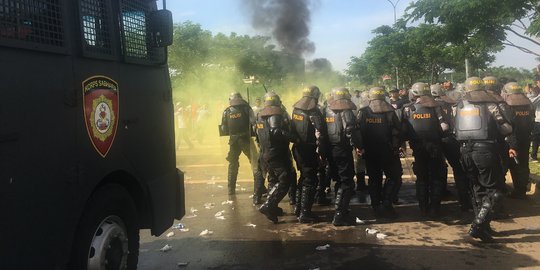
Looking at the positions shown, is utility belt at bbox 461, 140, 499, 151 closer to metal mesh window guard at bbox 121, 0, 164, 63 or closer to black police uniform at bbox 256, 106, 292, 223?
black police uniform at bbox 256, 106, 292, 223

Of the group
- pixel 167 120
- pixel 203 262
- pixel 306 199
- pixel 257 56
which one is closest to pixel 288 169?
pixel 306 199

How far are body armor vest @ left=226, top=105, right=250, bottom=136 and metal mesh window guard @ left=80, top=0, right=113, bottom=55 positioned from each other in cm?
460

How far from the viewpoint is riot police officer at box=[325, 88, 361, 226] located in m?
6.10

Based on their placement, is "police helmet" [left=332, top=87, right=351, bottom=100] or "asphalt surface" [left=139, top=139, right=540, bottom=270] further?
"police helmet" [left=332, top=87, right=351, bottom=100]

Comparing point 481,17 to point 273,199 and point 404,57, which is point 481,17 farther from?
point 404,57

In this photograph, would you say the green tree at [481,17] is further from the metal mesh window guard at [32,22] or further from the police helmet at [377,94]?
the metal mesh window guard at [32,22]

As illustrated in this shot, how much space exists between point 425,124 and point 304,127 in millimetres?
1718

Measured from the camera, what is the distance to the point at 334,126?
20.3ft

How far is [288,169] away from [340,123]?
0.98 m

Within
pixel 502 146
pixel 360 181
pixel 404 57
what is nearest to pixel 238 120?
pixel 360 181

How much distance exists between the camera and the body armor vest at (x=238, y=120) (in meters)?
8.03

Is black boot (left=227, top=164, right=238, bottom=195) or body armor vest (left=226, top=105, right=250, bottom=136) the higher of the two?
body armor vest (left=226, top=105, right=250, bottom=136)

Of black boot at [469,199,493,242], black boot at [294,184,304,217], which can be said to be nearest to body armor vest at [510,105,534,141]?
black boot at [469,199,493,242]

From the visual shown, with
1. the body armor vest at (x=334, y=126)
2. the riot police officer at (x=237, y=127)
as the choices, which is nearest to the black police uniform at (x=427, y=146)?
the body armor vest at (x=334, y=126)
